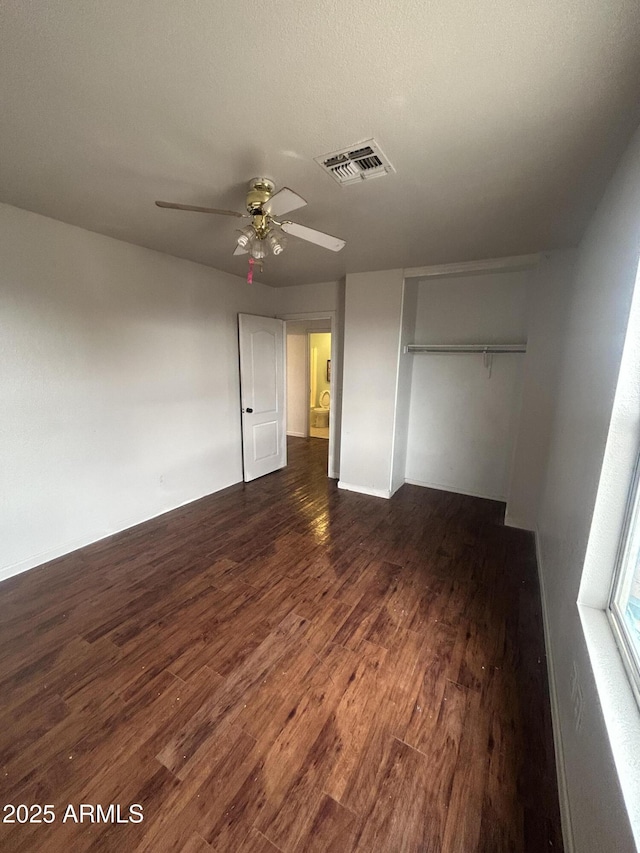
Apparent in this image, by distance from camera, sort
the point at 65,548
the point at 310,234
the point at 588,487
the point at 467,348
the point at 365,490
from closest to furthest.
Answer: the point at 588,487, the point at 310,234, the point at 65,548, the point at 467,348, the point at 365,490

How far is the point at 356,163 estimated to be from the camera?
62.8 inches

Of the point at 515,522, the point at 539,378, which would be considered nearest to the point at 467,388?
the point at 539,378

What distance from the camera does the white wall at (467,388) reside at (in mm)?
3490

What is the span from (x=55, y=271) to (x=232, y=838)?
322cm

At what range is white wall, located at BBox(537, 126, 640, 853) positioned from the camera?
92cm

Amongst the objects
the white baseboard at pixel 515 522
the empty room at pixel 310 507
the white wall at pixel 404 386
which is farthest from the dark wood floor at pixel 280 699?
the white wall at pixel 404 386

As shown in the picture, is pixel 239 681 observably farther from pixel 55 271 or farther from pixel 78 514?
pixel 55 271

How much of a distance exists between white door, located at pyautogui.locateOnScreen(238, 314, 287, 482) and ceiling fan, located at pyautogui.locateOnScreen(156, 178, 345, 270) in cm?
200

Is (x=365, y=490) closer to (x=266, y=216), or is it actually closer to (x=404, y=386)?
(x=404, y=386)

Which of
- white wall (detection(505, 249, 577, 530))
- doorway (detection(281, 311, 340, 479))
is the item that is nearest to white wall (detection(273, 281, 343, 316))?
doorway (detection(281, 311, 340, 479))

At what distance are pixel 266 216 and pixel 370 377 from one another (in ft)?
7.25

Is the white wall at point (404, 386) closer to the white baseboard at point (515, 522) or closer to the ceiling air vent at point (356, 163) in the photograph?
the white baseboard at point (515, 522)

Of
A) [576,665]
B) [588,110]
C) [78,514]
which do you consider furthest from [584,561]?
[78,514]

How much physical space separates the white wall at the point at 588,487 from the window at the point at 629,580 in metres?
0.11
